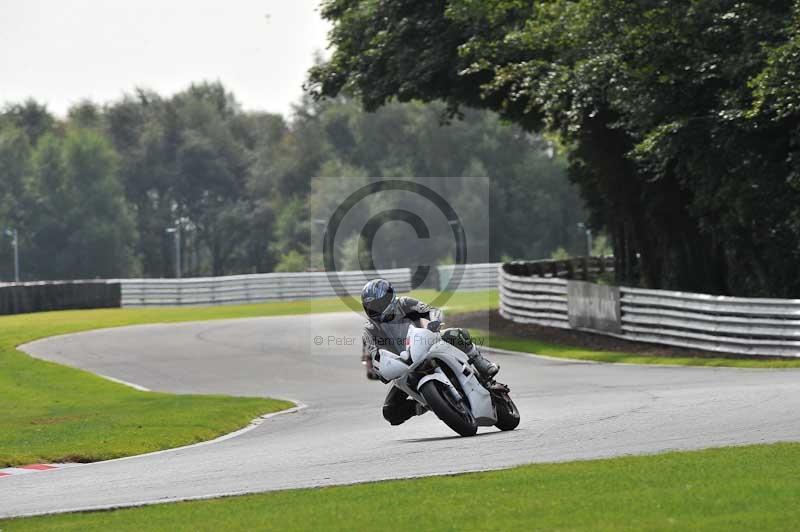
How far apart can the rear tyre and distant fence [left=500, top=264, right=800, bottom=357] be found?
10.9m

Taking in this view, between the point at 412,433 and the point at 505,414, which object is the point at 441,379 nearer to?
the point at 505,414

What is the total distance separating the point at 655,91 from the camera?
28203 millimetres

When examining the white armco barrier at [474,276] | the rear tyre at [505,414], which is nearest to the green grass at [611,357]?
the rear tyre at [505,414]

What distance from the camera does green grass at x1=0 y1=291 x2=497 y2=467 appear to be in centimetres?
1481

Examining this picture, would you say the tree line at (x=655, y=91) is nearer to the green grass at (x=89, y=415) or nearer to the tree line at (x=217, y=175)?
the green grass at (x=89, y=415)

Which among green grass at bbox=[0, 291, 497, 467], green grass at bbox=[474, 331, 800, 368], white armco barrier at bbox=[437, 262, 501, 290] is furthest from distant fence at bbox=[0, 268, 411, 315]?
green grass at bbox=[474, 331, 800, 368]

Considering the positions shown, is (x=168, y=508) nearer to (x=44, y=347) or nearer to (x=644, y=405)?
(x=644, y=405)

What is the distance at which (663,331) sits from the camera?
2764 centimetres

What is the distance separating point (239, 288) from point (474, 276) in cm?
1217

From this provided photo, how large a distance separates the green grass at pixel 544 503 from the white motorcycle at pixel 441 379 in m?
2.17

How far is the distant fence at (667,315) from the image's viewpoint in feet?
77.9

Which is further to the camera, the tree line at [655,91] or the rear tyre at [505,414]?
the tree line at [655,91]

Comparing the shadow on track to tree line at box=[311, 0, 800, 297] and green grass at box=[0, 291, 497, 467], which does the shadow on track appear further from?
tree line at box=[311, 0, 800, 297]

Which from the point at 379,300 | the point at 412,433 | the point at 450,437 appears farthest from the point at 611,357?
the point at 379,300
